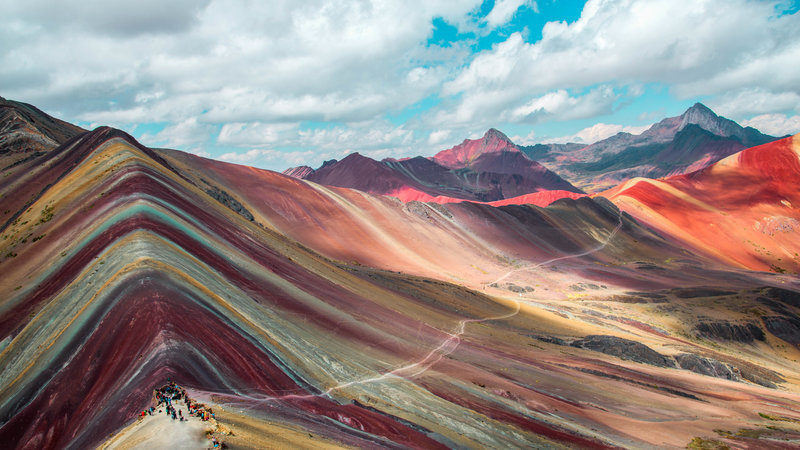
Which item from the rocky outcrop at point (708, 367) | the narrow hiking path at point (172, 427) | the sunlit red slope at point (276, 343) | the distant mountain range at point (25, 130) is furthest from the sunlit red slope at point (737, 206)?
the narrow hiking path at point (172, 427)

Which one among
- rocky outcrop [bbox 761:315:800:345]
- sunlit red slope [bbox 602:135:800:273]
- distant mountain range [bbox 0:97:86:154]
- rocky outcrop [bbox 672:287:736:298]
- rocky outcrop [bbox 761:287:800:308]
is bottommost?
rocky outcrop [bbox 761:315:800:345]

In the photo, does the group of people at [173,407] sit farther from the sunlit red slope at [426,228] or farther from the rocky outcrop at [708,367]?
the sunlit red slope at [426,228]

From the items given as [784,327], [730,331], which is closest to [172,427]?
[730,331]

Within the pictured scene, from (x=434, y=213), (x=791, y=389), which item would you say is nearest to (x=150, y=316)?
(x=791, y=389)

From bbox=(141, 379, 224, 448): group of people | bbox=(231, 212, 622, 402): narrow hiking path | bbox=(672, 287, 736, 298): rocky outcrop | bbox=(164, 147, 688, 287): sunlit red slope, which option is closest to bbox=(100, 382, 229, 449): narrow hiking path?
bbox=(141, 379, 224, 448): group of people

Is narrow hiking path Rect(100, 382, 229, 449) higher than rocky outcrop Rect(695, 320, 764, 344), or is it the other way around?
rocky outcrop Rect(695, 320, 764, 344)

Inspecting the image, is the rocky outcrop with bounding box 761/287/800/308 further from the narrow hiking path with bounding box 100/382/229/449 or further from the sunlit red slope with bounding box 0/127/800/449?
the narrow hiking path with bounding box 100/382/229/449
